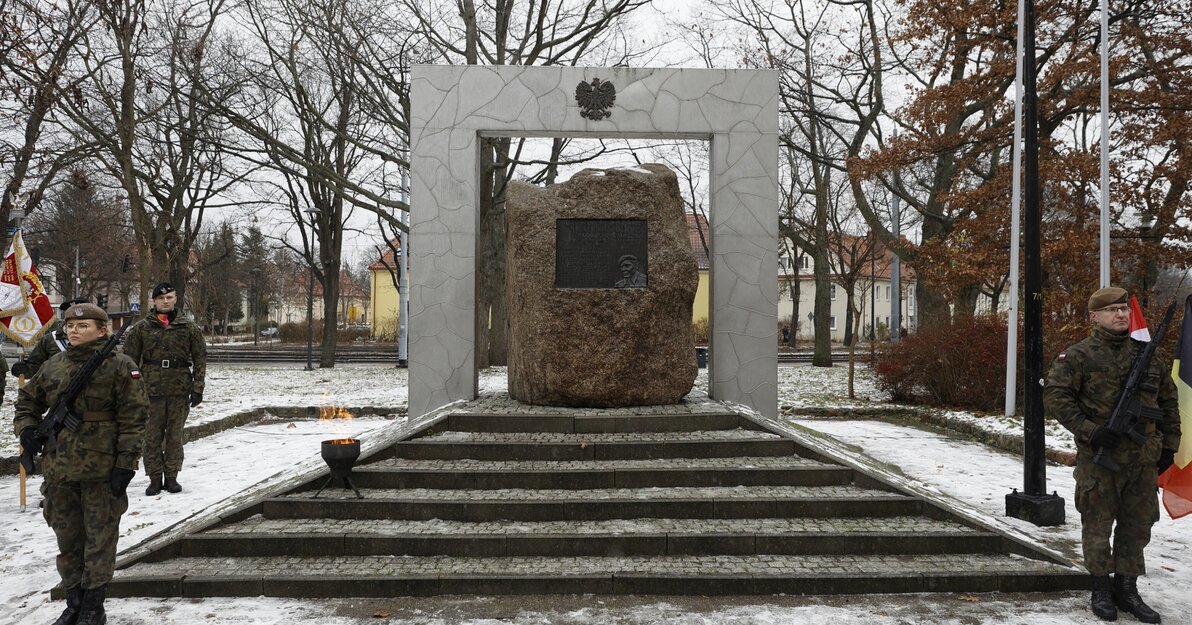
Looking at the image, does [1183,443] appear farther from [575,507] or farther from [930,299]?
[930,299]

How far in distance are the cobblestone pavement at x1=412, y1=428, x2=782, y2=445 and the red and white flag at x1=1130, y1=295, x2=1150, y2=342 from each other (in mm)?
2950

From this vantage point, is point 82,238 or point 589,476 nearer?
point 589,476

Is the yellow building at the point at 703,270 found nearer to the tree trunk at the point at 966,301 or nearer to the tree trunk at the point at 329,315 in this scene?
the tree trunk at the point at 329,315

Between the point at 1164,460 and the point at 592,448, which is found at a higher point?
the point at 1164,460

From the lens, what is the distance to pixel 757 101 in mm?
9383

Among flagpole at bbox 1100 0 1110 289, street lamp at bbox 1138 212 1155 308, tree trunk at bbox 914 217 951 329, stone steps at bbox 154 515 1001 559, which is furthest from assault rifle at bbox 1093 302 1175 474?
tree trunk at bbox 914 217 951 329

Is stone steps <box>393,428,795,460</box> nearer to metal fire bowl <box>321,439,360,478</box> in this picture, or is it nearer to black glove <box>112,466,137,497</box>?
metal fire bowl <box>321,439,360,478</box>

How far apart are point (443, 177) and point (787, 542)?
6189mm

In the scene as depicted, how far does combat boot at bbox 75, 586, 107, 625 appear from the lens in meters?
4.13

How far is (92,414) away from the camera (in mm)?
4219

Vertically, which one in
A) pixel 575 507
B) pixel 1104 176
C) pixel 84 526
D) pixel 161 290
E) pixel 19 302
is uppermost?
pixel 1104 176

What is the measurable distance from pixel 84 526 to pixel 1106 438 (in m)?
5.95

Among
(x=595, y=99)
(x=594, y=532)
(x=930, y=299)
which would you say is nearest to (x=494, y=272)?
(x=930, y=299)

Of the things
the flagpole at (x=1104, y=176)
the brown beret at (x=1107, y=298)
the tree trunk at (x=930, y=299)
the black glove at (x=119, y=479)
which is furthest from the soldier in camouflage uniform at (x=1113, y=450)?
the tree trunk at (x=930, y=299)
